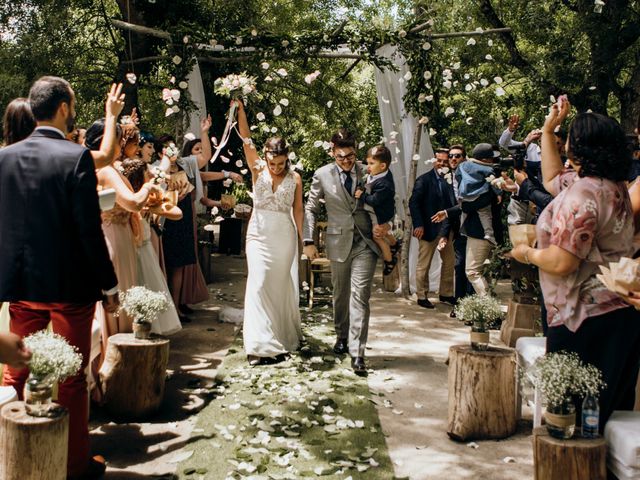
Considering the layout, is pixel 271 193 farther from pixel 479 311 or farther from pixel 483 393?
pixel 483 393

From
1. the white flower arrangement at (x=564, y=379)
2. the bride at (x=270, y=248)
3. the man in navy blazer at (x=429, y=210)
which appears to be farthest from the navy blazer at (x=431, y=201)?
the white flower arrangement at (x=564, y=379)

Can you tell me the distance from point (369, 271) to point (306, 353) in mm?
1060

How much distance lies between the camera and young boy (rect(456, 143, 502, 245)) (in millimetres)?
8172

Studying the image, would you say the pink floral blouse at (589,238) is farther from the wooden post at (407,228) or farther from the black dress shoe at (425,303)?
the wooden post at (407,228)

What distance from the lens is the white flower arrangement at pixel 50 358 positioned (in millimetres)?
3107

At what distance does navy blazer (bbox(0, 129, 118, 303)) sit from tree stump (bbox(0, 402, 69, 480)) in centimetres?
68

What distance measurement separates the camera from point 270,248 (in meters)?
6.48

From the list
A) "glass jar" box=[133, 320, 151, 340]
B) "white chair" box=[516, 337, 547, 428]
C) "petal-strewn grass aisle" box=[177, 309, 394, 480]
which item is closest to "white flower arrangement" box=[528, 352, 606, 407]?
"white chair" box=[516, 337, 547, 428]

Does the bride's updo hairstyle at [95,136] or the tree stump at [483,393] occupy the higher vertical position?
the bride's updo hairstyle at [95,136]

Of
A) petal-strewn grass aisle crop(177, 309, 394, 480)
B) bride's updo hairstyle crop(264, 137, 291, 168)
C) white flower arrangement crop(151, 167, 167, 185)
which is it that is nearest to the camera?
petal-strewn grass aisle crop(177, 309, 394, 480)

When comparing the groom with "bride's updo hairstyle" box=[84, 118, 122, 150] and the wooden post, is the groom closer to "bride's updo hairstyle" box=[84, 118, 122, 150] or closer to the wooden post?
"bride's updo hairstyle" box=[84, 118, 122, 150]

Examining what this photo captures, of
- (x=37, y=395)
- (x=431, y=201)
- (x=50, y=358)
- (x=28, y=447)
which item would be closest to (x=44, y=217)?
(x=50, y=358)

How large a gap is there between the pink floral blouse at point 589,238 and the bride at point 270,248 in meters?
3.44

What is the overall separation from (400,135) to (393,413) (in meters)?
6.31
